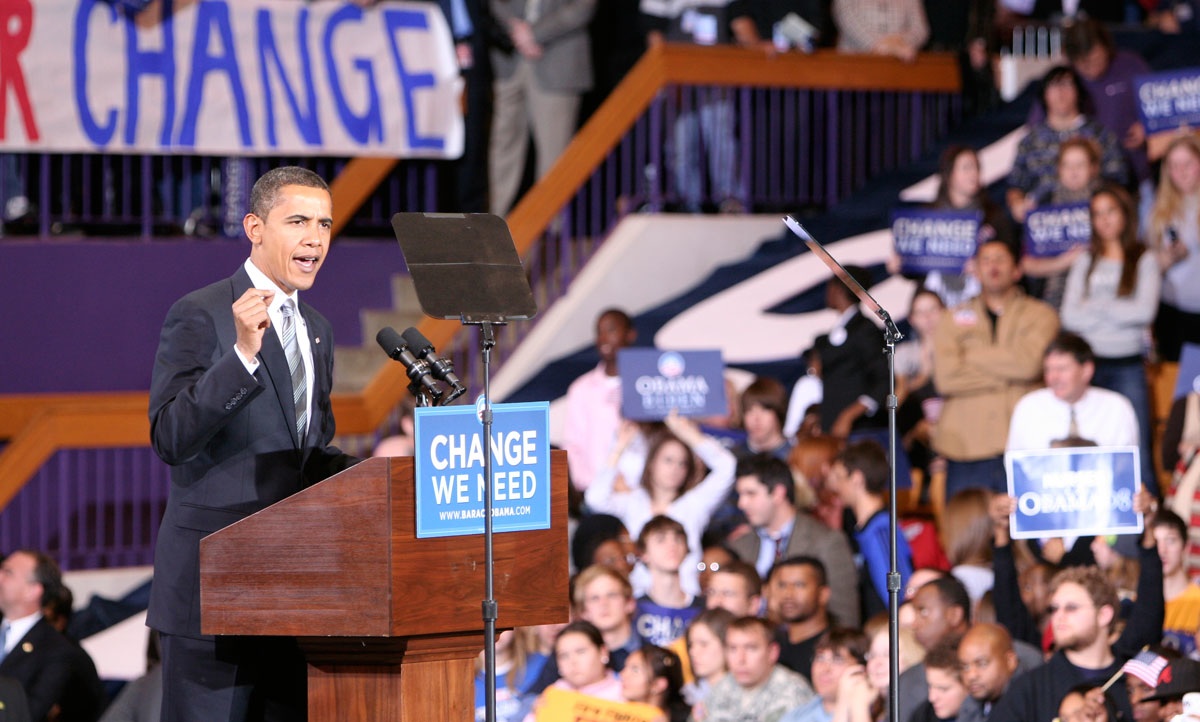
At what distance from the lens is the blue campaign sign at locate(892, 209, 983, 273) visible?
9312 mm

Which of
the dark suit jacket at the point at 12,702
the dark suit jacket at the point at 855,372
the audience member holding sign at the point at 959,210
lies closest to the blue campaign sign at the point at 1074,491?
the dark suit jacket at the point at 855,372

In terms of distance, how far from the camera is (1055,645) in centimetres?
666

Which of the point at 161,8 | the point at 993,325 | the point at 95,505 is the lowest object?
the point at 95,505

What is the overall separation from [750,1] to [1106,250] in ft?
12.0

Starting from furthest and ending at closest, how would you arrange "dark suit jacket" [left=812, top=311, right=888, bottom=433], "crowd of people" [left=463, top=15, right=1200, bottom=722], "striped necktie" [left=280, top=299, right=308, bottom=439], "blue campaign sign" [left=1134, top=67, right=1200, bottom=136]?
"blue campaign sign" [left=1134, top=67, right=1200, bottom=136]
"dark suit jacket" [left=812, top=311, right=888, bottom=433]
"crowd of people" [left=463, top=15, right=1200, bottom=722]
"striped necktie" [left=280, top=299, right=308, bottom=439]

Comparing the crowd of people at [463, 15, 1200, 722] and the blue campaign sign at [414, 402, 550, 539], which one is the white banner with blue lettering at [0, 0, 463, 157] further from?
Result: the blue campaign sign at [414, 402, 550, 539]

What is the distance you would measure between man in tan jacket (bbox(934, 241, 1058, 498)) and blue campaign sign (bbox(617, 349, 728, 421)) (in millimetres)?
1156

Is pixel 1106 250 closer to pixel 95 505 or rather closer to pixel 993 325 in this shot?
pixel 993 325

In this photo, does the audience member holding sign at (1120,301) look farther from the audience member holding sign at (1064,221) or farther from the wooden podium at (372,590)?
the wooden podium at (372,590)

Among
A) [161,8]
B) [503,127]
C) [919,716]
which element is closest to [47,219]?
[161,8]

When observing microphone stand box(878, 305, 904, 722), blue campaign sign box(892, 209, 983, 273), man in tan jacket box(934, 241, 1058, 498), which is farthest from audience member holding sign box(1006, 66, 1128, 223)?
microphone stand box(878, 305, 904, 722)

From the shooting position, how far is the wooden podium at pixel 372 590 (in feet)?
12.3

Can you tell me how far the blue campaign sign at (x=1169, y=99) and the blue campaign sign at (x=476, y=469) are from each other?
6321 millimetres

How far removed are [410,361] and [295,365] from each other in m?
0.29
